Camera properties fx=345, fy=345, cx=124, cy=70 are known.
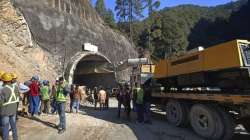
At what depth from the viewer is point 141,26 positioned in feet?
224

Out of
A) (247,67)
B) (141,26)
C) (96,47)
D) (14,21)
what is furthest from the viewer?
(141,26)

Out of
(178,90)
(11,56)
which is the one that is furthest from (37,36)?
(178,90)

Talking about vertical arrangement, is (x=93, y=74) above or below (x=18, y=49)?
below

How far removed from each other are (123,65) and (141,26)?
33.7 metres

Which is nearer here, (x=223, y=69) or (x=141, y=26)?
(x=223, y=69)

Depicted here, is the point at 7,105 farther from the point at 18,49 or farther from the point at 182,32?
the point at 182,32

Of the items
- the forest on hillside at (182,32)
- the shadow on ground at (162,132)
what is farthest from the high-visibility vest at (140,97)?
the forest on hillside at (182,32)

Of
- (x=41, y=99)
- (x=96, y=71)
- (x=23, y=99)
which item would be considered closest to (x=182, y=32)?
(x=96, y=71)

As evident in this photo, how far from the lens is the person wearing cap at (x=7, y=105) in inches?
332

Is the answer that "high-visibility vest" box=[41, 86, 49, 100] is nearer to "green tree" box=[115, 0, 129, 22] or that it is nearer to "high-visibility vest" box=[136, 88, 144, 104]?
"high-visibility vest" box=[136, 88, 144, 104]

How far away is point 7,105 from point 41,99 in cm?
693

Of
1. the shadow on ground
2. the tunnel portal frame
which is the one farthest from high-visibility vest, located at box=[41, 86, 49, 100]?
the tunnel portal frame

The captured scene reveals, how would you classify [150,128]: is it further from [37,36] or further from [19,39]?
[37,36]

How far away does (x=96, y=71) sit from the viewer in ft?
118
